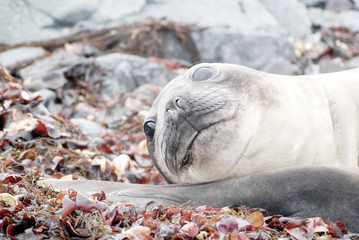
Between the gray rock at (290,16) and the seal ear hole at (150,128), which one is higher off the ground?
the seal ear hole at (150,128)

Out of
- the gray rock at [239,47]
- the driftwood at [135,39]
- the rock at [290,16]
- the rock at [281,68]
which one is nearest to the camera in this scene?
the rock at [281,68]

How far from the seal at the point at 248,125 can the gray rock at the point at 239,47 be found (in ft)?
24.5

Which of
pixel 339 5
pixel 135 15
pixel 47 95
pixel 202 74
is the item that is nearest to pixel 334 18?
pixel 339 5

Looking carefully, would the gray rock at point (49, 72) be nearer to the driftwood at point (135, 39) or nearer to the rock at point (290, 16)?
the driftwood at point (135, 39)

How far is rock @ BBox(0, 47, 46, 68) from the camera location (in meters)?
9.44

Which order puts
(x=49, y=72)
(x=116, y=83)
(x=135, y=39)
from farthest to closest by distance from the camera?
(x=135, y=39)
(x=116, y=83)
(x=49, y=72)

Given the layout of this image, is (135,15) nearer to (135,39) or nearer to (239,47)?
(135,39)

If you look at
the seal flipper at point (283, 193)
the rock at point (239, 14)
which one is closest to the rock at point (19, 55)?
the rock at point (239, 14)

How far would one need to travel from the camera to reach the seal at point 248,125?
11.4 ft

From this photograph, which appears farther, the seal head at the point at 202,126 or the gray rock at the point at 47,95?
the gray rock at the point at 47,95

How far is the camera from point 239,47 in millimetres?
11531

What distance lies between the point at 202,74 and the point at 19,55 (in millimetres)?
6680

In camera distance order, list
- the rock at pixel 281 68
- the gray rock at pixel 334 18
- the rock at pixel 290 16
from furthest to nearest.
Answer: the gray rock at pixel 334 18 < the rock at pixel 290 16 < the rock at pixel 281 68

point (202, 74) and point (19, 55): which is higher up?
point (202, 74)
